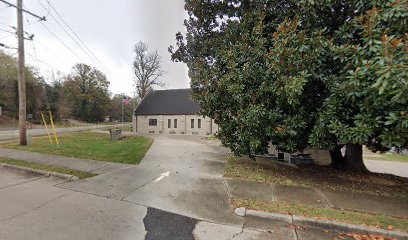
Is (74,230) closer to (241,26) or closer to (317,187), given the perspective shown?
(317,187)

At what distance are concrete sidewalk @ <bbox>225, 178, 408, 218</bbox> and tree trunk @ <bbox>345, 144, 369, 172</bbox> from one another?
3.26 meters

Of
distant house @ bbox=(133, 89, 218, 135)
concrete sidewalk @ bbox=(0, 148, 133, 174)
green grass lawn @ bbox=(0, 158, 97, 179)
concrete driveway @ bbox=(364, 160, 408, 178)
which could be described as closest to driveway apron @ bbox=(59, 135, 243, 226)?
green grass lawn @ bbox=(0, 158, 97, 179)

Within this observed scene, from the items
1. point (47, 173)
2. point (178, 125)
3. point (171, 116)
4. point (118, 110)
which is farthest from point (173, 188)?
point (118, 110)

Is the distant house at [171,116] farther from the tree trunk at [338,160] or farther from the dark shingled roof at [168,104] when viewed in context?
the tree trunk at [338,160]

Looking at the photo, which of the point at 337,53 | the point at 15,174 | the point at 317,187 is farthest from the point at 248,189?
the point at 15,174

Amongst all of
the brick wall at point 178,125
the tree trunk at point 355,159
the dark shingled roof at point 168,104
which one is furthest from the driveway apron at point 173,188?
the dark shingled roof at point 168,104

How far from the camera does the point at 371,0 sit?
5371mm

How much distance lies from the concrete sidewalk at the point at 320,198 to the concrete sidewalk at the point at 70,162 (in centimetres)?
447

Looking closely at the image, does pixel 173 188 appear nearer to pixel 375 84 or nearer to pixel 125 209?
pixel 125 209

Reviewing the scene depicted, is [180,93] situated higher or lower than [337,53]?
higher

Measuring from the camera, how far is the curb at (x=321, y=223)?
4.04 m

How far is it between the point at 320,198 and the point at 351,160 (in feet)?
14.8

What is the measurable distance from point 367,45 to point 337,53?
2.42ft

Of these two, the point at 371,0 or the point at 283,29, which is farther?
the point at 283,29
